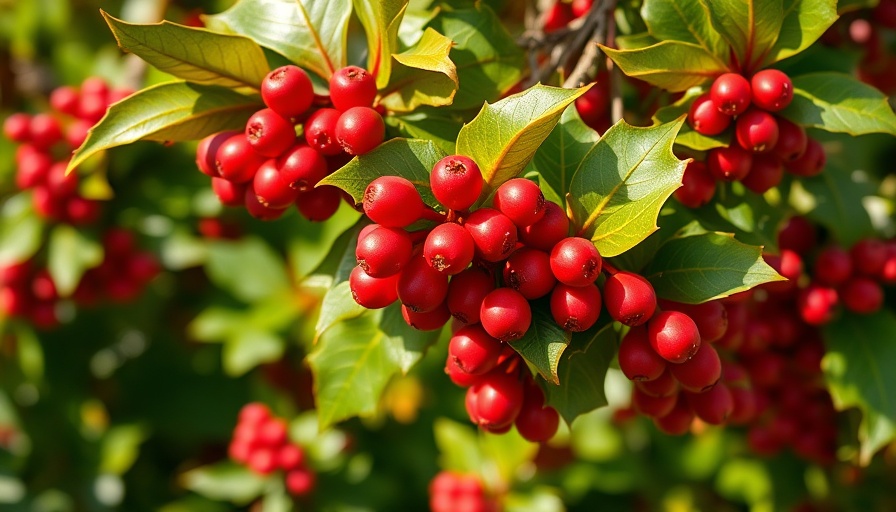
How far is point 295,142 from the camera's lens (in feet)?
4.66

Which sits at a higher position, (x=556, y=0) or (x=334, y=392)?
(x=556, y=0)

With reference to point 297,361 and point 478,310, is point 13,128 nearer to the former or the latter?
point 297,361

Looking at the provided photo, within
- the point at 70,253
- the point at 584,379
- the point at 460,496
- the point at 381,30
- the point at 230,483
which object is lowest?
the point at 460,496

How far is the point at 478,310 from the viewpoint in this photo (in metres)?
1.19

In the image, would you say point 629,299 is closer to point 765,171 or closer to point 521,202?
point 521,202

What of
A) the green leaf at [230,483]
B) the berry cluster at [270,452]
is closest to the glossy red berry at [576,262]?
the berry cluster at [270,452]

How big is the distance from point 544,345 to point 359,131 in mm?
463

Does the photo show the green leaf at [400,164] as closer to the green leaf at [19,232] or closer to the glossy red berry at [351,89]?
the glossy red berry at [351,89]

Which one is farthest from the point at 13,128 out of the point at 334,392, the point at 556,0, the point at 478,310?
the point at 478,310

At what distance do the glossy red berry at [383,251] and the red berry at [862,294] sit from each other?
1.39m

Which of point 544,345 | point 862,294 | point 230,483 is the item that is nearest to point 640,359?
point 544,345

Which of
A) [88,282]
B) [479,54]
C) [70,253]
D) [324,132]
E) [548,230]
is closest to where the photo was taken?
[548,230]

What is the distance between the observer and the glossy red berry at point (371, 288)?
1229 millimetres

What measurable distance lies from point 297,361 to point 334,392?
1780 mm
